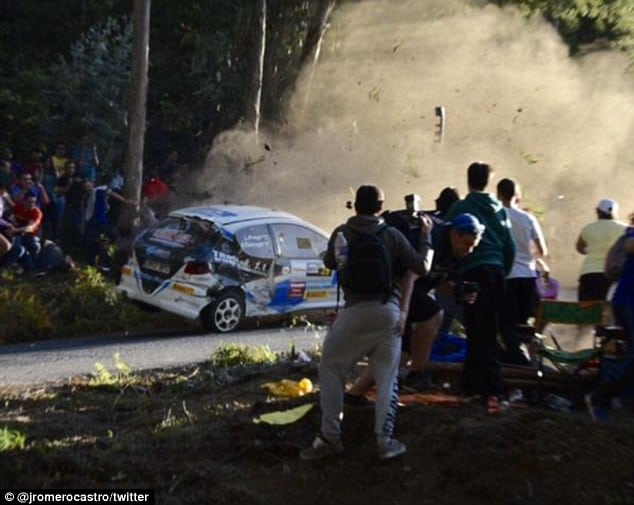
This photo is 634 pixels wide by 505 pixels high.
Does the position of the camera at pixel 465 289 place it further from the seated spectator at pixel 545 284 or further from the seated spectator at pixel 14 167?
the seated spectator at pixel 14 167

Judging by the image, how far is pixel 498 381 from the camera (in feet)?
26.4

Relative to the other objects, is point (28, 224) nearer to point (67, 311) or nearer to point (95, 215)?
point (95, 215)

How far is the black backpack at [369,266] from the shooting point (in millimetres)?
6988

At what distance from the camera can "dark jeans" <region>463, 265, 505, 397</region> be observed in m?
7.97

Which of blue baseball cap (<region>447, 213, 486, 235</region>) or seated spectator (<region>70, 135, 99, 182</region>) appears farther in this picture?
seated spectator (<region>70, 135, 99, 182</region>)

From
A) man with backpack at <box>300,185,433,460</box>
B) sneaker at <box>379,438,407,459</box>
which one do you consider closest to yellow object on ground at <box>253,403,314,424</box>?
man with backpack at <box>300,185,433,460</box>

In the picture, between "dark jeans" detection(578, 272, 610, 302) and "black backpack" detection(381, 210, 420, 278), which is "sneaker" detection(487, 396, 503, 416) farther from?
"dark jeans" detection(578, 272, 610, 302)

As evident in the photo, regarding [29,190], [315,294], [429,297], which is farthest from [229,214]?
[429,297]

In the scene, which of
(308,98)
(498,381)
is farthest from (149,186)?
(498,381)

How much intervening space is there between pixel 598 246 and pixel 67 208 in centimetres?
1183

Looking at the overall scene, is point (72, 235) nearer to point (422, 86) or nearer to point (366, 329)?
point (422, 86)

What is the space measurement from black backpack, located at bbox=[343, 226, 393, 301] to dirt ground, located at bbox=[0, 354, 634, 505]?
1.04 metres

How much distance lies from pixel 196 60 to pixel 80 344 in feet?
39.9

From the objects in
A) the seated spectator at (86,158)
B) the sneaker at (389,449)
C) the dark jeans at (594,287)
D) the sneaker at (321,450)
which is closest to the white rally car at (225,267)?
the dark jeans at (594,287)
